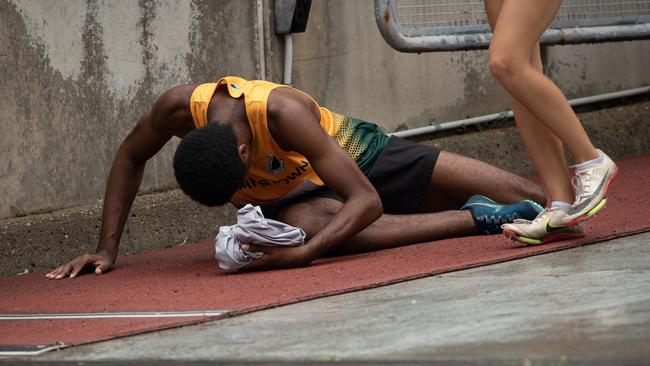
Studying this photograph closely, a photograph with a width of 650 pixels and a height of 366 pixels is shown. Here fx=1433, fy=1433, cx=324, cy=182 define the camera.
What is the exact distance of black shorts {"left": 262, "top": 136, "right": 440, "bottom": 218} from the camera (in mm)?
5988

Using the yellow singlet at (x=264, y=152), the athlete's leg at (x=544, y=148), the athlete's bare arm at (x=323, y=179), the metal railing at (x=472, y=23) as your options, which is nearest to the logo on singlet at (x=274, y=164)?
the yellow singlet at (x=264, y=152)

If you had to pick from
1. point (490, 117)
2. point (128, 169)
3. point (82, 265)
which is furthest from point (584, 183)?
point (490, 117)

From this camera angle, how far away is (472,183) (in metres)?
6.02

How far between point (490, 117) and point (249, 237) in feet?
10.8

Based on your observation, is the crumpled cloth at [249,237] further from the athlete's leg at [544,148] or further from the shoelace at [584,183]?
the shoelace at [584,183]

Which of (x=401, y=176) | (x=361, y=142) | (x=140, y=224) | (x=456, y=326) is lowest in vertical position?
(x=140, y=224)

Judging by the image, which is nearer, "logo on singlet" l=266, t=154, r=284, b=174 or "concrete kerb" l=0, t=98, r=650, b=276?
"logo on singlet" l=266, t=154, r=284, b=174

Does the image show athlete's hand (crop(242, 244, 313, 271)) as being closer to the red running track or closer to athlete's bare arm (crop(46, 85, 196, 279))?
the red running track

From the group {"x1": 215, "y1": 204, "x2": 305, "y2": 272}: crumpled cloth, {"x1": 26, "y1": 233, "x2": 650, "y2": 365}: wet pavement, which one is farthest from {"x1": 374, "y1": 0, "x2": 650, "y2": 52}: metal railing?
{"x1": 26, "y1": 233, "x2": 650, "y2": 365}: wet pavement

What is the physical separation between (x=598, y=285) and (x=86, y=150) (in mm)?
3138

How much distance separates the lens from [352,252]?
5.65 meters

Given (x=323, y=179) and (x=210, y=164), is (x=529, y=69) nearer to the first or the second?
(x=323, y=179)

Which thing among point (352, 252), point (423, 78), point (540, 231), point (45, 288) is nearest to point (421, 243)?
point (352, 252)

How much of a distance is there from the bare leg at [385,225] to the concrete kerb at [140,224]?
1.19 meters
